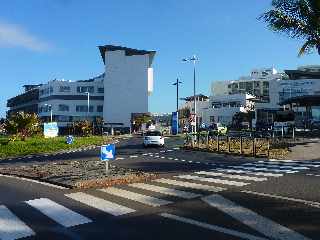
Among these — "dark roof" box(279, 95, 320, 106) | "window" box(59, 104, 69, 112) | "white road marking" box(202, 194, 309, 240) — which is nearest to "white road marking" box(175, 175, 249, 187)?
"white road marking" box(202, 194, 309, 240)

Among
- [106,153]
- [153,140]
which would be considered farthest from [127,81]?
[106,153]

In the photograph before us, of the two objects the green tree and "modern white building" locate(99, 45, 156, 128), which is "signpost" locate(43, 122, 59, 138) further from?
"modern white building" locate(99, 45, 156, 128)

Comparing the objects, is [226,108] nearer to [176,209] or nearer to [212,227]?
[176,209]

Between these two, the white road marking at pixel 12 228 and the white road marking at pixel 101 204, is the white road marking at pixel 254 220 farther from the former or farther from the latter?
the white road marking at pixel 12 228

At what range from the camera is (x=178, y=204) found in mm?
13234

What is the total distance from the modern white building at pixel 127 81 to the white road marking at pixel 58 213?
296ft

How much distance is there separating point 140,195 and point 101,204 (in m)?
1.75

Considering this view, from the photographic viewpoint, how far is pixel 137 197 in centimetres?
1457

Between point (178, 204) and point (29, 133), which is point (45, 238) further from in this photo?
point (29, 133)

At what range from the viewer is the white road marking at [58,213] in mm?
11359

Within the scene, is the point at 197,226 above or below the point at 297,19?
below

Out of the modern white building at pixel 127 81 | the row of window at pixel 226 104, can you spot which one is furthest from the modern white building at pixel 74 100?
the row of window at pixel 226 104

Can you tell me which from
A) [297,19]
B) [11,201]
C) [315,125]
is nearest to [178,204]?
[11,201]

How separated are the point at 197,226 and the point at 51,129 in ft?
164
